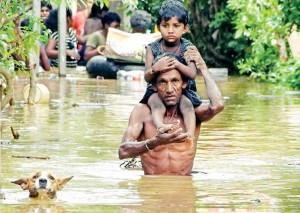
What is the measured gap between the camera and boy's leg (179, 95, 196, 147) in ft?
30.5

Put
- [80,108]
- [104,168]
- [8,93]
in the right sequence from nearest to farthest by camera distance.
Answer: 1. [104,168]
2. [8,93]
3. [80,108]

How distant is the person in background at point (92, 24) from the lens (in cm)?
2622

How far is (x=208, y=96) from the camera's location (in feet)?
30.7

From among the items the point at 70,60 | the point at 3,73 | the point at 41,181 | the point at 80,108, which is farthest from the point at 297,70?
the point at 41,181

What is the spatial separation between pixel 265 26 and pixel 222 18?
4.04 m

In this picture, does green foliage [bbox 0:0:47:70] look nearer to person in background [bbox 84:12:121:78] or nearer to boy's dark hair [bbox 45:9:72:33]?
person in background [bbox 84:12:121:78]

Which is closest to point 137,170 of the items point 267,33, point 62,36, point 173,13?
point 173,13

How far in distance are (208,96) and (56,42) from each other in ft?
48.9

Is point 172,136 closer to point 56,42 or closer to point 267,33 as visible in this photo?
point 267,33

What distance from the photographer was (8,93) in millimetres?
11219

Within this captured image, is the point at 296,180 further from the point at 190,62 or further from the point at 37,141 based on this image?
the point at 37,141

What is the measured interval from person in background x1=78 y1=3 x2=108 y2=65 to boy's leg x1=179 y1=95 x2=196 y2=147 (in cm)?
1680

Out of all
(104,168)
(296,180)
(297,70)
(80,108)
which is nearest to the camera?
(296,180)

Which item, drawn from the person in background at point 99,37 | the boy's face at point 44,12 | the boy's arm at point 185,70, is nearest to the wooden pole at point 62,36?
the person in background at point 99,37
